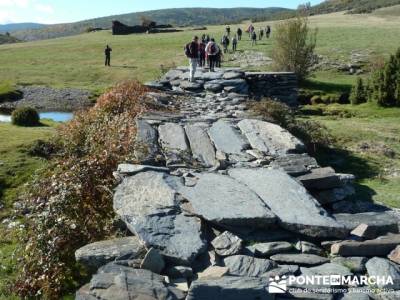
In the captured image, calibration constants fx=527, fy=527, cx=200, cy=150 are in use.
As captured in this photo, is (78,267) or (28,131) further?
(28,131)

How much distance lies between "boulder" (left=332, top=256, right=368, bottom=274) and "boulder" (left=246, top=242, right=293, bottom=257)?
52 centimetres

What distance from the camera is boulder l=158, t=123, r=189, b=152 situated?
30.9ft

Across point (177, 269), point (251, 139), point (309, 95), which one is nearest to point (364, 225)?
point (177, 269)

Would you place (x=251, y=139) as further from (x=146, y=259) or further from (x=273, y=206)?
(x=146, y=259)

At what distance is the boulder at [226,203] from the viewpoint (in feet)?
19.8

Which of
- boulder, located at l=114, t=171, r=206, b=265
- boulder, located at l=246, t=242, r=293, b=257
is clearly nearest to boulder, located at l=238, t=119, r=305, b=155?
boulder, located at l=114, t=171, r=206, b=265

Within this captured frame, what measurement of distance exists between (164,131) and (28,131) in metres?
8.63

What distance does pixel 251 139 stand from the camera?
10164 millimetres

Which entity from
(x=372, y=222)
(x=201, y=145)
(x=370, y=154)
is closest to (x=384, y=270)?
(x=372, y=222)

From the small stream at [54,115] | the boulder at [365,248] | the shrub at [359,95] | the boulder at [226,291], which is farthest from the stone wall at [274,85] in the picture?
the boulder at [226,291]

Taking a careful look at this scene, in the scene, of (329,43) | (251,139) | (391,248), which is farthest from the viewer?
(329,43)

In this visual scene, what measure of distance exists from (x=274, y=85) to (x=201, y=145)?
34.7 feet

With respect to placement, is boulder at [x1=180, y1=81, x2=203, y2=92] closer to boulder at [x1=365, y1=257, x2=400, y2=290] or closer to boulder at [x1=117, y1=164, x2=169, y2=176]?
boulder at [x1=117, y1=164, x2=169, y2=176]

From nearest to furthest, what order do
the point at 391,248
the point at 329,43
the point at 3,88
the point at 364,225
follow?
the point at 391,248, the point at 364,225, the point at 3,88, the point at 329,43
